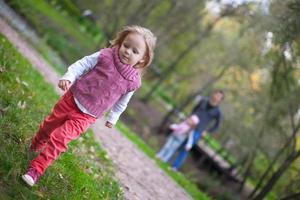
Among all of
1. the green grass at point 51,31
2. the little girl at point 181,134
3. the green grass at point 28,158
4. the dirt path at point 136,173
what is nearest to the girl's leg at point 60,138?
the green grass at point 28,158

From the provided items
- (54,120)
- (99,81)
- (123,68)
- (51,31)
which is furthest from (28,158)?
(51,31)

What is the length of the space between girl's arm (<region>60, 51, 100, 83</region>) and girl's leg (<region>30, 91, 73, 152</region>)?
0.97ft

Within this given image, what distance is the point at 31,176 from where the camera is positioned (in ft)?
15.2

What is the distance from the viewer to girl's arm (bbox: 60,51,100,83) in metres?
4.79

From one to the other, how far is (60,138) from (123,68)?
1.00 meters

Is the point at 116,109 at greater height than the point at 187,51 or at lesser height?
lesser

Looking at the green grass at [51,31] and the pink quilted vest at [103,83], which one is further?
the green grass at [51,31]

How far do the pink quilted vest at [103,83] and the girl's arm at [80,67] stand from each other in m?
0.05

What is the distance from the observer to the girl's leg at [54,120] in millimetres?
5070

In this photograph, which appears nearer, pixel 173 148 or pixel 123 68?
pixel 123 68

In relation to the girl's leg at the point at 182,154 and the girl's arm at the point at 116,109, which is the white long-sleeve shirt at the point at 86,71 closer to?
the girl's arm at the point at 116,109

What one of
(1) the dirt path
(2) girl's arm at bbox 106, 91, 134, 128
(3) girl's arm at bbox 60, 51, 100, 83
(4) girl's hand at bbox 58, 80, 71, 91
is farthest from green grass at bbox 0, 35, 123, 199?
(3) girl's arm at bbox 60, 51, 100, 83

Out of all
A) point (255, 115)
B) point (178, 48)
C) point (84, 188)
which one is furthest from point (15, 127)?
point (178, 48)

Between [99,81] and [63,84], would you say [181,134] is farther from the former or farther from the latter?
[63,84]
